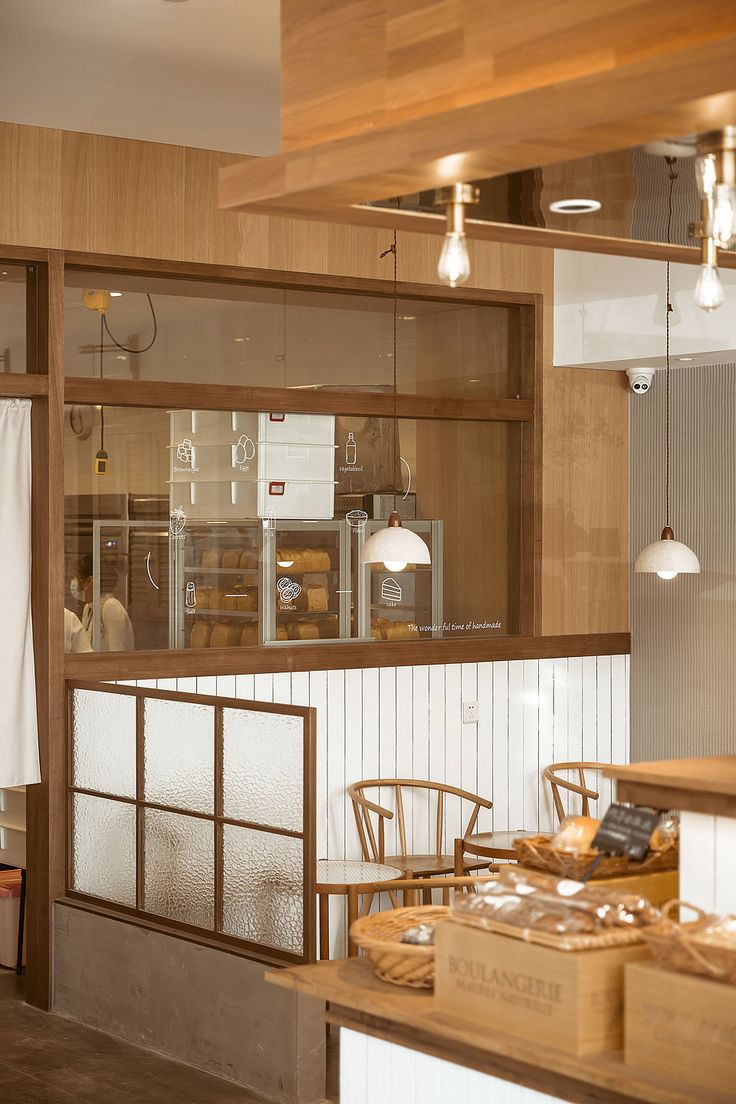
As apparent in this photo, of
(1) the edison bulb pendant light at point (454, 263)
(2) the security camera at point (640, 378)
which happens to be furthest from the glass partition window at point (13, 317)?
(1) the edison bulb pendant light at point (454, 263)

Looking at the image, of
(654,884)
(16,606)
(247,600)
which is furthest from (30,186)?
(654,884)

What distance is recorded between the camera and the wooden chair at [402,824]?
18.4ft

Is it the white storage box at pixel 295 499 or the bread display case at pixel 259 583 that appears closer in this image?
the bread display case at pixel 259 583

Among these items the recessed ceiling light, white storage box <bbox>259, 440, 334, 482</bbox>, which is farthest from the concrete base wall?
the recessed ceiling light

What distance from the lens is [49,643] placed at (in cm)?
530

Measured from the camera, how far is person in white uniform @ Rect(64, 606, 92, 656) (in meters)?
5.41

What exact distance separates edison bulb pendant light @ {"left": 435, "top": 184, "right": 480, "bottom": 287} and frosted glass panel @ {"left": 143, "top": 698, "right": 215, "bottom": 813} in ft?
8.45

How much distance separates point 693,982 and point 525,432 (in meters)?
4.69

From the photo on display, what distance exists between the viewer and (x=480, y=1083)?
Result: 231 centimetres

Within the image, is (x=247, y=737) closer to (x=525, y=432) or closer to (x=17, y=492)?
(x=17, y=492)

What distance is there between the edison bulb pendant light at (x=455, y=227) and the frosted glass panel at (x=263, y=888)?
2.42m

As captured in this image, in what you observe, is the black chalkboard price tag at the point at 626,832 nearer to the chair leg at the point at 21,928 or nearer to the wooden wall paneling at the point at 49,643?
the wooden wall paneling at the point at 49,643

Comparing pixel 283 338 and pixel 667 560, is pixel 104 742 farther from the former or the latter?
pixel 667 560

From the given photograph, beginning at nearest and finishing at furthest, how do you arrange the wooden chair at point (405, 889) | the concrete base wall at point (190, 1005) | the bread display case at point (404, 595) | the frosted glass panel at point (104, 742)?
the concrete base wall at point (190, 1005)
the wooden chair at point (405, 889)
the frosted glass panel at point (104, 742)
the bread display case at point (404, 595)
